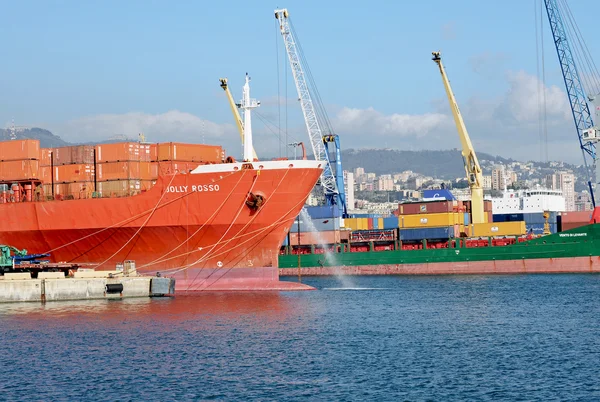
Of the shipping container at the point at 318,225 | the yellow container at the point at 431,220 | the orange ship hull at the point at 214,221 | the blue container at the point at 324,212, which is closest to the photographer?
Answer: the orange ship hull at the point at 214,221

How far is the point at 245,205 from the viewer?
46.7 meters

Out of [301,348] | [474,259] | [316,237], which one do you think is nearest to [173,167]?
[301,348]

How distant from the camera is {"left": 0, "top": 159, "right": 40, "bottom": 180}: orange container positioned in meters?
52.0

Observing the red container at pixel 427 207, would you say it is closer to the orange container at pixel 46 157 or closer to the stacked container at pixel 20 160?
the orange container at pixel 46 157

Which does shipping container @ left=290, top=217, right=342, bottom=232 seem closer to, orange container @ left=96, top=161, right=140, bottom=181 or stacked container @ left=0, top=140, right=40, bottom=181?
orange container @ left=96, top=161, right=140, bottom=181

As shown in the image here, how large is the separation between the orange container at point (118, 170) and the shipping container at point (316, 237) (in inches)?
1205

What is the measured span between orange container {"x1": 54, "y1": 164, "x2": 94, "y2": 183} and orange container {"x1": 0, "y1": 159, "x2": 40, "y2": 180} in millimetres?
1584

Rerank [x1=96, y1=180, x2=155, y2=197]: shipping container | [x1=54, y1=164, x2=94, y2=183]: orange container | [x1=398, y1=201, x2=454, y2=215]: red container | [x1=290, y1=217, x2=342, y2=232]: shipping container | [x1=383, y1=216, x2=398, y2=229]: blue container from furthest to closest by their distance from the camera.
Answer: [x1=383, y1=216, x2=398, y2=229]: blue container → [x1=290, y1=217, x2=342, y2=232]: shipping container → [x1=398, y1=201, x2=454, y2=215]: red container → [x1=54, y1=164, x2=94, y2=183]: orange container → [x1=96, y1=180, x2=155, y2=197]: shipping container

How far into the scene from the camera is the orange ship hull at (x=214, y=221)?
153 feet

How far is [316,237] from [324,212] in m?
2.61

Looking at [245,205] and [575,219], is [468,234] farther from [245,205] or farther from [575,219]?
[245,205]

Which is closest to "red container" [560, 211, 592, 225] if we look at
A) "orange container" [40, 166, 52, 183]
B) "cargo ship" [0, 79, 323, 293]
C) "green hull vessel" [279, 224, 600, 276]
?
"green hull vessel" [279, 224, 600, 276]

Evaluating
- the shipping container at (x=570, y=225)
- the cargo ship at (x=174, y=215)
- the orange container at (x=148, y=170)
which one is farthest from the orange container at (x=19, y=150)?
the shipping container at (x=570, y=225)

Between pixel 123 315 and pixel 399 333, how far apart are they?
13.4 metres
